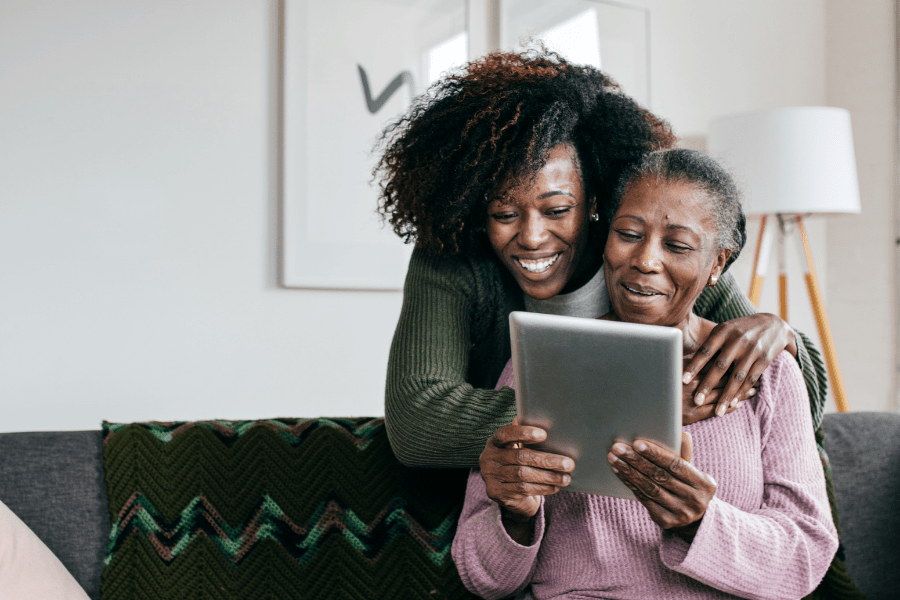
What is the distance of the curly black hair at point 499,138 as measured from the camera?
1.20 m

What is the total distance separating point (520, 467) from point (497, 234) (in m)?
0.46

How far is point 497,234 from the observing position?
48.0 inches

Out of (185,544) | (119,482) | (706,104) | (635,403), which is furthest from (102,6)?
(706,104)

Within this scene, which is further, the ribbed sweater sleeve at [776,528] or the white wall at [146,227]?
the white wall at [146,227]

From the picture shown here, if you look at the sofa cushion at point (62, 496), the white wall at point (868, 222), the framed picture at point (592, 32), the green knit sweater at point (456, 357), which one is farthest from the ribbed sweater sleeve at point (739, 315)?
the white wall at point (868, 222)

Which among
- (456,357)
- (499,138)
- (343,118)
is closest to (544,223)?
(499,138)

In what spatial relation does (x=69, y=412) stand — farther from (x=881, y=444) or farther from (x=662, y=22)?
(x=662, y=22)

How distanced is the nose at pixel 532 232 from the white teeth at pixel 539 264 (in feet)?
0.11

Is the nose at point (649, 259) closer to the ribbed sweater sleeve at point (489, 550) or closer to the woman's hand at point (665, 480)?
the woman's hand at point (665, 480)

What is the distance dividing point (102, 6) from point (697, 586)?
6.65ft

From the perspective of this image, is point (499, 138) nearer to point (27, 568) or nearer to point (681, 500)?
point (681, 500)

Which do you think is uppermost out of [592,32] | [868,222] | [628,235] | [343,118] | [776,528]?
[592,32]

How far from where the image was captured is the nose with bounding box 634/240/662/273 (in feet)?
3.13

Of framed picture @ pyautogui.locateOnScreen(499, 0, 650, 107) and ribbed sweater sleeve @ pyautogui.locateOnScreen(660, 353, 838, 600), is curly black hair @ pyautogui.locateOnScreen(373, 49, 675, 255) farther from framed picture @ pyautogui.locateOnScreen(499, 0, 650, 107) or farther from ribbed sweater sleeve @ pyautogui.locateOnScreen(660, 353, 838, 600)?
framed picture @ pyautogui.locateOnScreen(499, 0, 650, 107)
